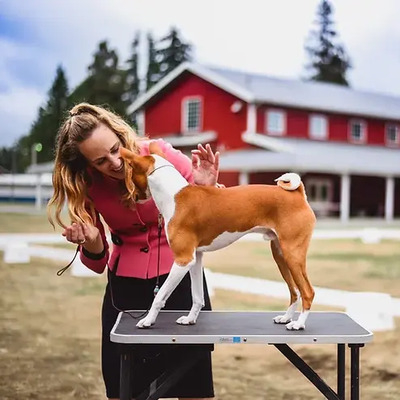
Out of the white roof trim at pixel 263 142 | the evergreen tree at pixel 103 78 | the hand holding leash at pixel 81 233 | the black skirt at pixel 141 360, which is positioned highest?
the evergreen tree at pixel 103 78

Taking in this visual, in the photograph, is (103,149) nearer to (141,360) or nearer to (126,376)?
(126,376)

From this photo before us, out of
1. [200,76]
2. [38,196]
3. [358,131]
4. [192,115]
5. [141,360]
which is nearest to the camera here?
[141,360]

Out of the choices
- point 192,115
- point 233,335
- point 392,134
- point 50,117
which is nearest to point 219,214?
point 233,335

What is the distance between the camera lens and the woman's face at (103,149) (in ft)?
6.49

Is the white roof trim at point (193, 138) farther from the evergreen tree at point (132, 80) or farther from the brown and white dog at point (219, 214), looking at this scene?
the brown and white dog at point (219, 214)

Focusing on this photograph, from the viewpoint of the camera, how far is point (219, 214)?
6.30 feet

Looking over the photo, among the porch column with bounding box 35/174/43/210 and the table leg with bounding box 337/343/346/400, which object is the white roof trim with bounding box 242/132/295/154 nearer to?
the porch column with bounding box 35/174/43/210

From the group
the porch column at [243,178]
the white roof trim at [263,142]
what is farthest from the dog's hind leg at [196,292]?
the white roof trim at [263,142]

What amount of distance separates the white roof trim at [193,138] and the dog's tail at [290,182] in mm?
15469

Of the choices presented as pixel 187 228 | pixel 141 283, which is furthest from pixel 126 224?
pixel 187 228

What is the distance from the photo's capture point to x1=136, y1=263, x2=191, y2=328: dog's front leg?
1.87 metres

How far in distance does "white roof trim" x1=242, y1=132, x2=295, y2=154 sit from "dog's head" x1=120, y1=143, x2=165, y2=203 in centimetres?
1495

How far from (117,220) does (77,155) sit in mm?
279

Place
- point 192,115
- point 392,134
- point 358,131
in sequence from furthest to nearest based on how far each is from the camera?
point 392,134 → point 358,131 → point 192,115
